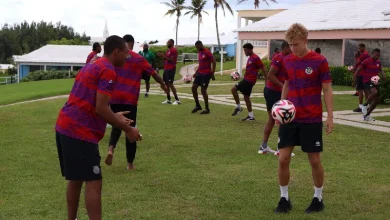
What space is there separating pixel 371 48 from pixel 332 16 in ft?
13.0

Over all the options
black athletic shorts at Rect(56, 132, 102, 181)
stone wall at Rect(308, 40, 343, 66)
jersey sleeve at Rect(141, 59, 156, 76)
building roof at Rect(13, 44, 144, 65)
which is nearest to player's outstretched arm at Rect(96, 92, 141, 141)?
black athletic shorts at Rect(56, 132, 102, 181)

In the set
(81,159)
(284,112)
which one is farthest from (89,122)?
(284,112)

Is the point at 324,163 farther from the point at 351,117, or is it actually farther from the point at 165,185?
the point at 351,117

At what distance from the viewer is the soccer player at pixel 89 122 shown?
15.1ft

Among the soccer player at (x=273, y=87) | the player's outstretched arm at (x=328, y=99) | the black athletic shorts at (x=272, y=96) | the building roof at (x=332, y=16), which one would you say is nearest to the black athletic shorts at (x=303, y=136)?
the player's outstretched arm at (x=328, y=99)

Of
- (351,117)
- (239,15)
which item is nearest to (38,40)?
(239,15)

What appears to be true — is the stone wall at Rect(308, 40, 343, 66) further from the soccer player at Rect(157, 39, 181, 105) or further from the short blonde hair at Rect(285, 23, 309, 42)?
the short blonde hair at Rect(285, 23, 309, 42)

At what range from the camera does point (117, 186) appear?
7.01m

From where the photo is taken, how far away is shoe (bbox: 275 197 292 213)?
588 centimetres

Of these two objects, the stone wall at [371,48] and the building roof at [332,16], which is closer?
the building roof at [332,16]

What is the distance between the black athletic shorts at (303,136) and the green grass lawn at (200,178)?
0.71 metres

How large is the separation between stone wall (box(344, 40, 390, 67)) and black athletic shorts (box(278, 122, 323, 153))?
23298 millimetres

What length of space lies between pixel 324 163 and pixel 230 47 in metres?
68.4

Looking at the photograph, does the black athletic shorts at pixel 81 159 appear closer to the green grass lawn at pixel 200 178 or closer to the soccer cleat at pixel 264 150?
the green grass lawn at pixel 200 178
